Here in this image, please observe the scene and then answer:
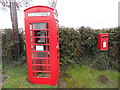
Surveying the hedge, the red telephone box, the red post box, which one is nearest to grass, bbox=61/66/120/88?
the hedge

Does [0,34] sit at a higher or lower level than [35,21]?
lower

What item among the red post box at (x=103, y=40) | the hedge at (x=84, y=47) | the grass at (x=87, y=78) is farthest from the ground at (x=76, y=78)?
the red post box at (x=103, y=40)

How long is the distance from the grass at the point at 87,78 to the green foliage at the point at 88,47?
0.29 meters

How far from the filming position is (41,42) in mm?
2830

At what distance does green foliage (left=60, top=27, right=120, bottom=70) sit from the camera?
3770mm

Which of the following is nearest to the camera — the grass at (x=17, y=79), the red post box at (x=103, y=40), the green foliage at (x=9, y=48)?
the grass at (x=17, y=79)

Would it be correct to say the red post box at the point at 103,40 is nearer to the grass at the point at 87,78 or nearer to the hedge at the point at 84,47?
the hedge at the point at 84,47

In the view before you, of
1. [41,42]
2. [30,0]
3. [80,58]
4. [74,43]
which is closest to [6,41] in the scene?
[41,42]

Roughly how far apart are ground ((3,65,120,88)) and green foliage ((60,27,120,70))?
0.34 metres

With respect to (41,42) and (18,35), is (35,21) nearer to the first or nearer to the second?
(41,42)

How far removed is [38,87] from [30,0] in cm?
444

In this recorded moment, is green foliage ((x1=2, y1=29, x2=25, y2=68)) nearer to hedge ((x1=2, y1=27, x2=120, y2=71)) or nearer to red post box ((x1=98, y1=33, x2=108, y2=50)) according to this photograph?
hedge ((x1=2, y1=27, x2=120, y2=71))

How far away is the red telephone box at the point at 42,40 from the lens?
8.24 feet

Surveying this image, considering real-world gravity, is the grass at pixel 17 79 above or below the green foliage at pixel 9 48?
below
